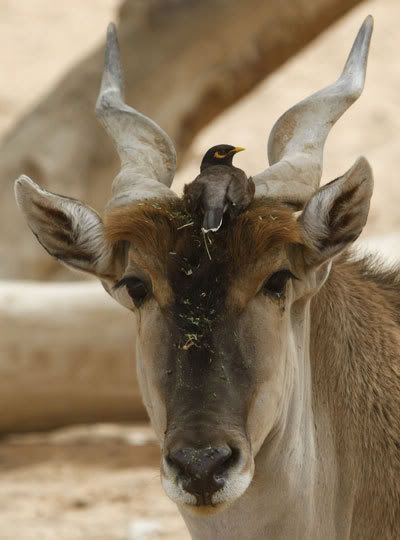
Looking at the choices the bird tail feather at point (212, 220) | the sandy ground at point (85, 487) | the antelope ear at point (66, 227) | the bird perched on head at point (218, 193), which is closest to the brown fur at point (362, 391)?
the bird perched on head at point (218, 193)

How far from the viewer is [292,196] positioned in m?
5.30

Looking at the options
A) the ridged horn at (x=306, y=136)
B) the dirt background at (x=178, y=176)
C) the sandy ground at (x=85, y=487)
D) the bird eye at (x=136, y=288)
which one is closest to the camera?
the bird eye at (x=136, y=288)

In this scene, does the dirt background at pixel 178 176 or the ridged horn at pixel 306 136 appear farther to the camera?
the dirt background at pixel 178 176

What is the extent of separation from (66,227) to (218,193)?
722mm

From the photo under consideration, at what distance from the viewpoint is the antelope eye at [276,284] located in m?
5.12

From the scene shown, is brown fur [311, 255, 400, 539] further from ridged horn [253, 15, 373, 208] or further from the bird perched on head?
the bird perched on head

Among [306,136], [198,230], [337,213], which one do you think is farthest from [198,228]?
[306,136]

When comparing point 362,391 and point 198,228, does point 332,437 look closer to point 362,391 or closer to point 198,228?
point 362,391

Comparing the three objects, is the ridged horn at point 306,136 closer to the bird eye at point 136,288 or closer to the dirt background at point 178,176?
the bird eye at point 136,288

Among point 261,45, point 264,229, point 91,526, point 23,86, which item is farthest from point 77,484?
point 23,86

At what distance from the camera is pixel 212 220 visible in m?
4.96

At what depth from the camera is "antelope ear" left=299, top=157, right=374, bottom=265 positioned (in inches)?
200

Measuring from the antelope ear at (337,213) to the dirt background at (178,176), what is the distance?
13.7 feet

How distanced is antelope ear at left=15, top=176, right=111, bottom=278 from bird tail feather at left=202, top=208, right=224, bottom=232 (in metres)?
0.58
